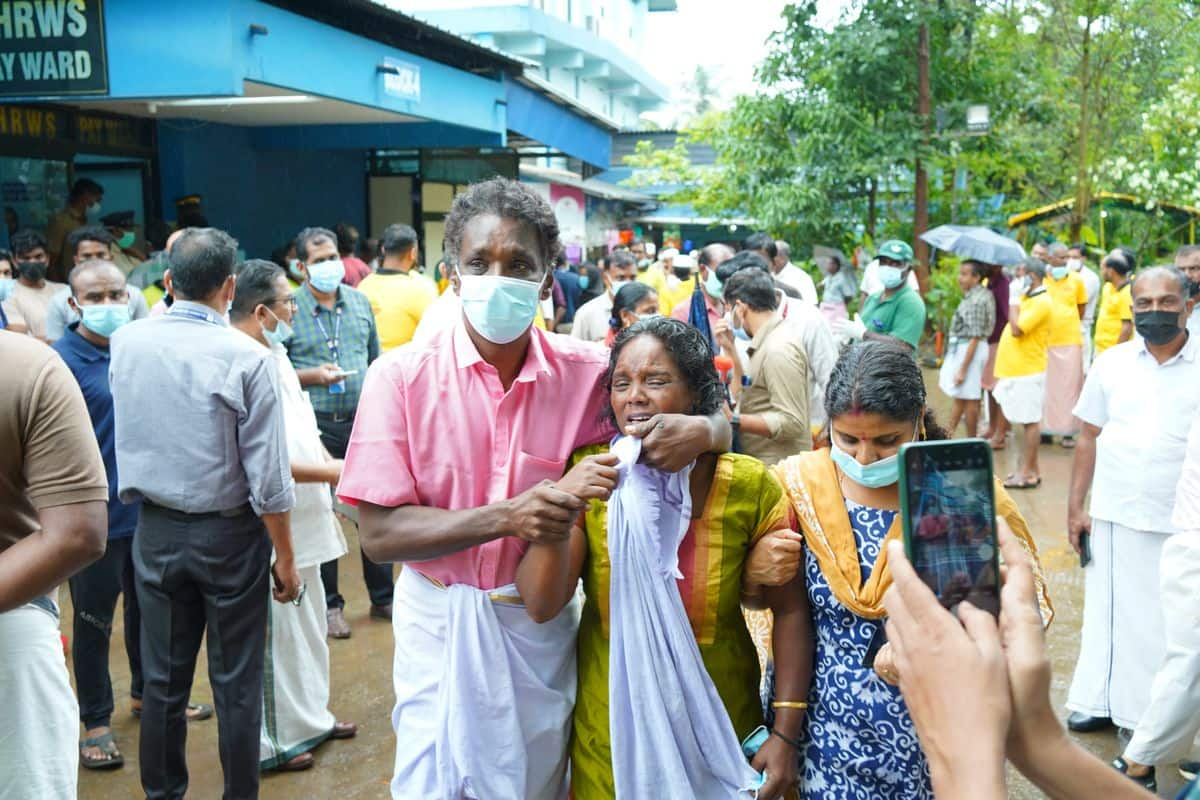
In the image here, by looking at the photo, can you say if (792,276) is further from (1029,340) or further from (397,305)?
(397,305)

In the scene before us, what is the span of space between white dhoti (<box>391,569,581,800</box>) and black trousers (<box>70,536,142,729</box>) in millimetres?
2431

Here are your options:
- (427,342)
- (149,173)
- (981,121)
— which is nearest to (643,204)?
(981,121)

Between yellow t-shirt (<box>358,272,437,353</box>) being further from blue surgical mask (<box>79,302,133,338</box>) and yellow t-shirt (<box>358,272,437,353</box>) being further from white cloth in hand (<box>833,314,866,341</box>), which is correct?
white cloth in hand (<box>833,314,866,341</box>)

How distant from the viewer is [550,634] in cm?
239

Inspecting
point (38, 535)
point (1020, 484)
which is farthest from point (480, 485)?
point (1020, 484)

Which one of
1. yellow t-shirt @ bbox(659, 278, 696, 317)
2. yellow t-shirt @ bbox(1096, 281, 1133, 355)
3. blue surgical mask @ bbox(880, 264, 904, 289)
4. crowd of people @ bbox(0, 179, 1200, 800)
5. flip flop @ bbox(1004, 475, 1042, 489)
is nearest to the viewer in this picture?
crowd of people @ bbox(0, 179, 1200, 800)

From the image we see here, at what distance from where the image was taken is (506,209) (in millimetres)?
2426

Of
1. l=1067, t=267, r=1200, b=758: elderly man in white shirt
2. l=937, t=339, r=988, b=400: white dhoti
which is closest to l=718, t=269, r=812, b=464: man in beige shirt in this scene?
l=1067, t=267, r=1200, b=758: elderly man in white shirt

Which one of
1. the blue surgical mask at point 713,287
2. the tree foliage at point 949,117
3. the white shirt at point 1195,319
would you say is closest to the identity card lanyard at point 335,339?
the blue surgical mask at point 713,287

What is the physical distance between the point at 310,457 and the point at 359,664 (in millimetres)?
1572

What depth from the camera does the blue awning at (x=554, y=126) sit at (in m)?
11.6

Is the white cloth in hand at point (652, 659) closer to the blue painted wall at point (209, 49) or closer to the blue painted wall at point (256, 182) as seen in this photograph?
the blue painted wall at point (209, 49)

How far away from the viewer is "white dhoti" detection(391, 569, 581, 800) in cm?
229

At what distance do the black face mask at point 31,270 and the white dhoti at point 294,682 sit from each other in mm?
3740
